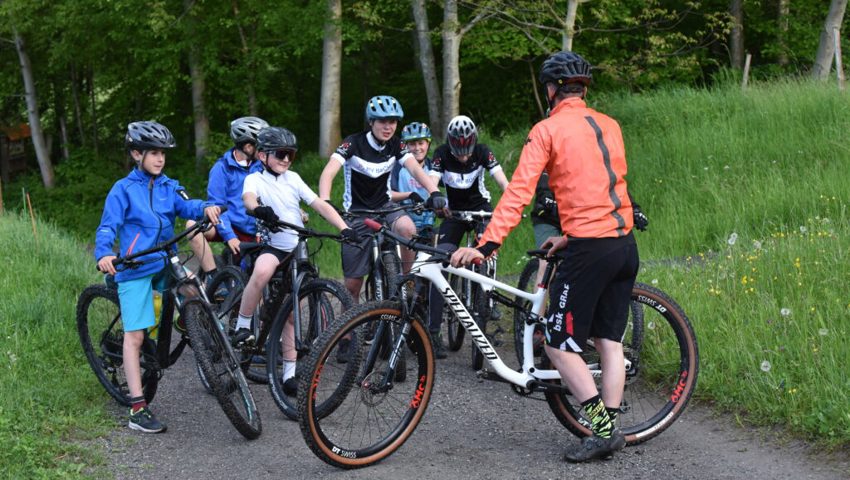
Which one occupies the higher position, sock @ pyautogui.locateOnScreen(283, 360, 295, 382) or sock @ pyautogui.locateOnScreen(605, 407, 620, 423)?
sock @ pyautogui.locateOnScreen(605, 407, 620, 423)

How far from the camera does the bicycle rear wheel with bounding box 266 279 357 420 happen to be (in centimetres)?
668

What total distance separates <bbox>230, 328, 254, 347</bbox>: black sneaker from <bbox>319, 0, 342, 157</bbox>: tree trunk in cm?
1483

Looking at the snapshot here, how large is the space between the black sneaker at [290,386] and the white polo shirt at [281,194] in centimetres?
90

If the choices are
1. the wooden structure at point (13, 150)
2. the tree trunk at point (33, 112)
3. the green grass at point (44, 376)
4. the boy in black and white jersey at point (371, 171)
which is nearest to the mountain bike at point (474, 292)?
the boy in black and white jersey at point (371, 171)

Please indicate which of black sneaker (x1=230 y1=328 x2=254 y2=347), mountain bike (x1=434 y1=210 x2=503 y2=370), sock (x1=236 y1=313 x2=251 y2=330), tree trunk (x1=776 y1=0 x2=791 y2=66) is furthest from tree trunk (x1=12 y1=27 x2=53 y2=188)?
black sneaker (x1=230 y1=328 x2=254 y2=347)

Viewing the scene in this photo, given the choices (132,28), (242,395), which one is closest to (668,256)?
(242,395)

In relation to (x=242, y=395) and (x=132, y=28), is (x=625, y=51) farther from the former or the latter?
(x=242, y=395)

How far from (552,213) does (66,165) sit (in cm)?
2882

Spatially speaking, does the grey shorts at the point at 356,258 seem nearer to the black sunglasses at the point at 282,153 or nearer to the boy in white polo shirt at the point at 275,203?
the boy in white polo shirt at the point at 275,203

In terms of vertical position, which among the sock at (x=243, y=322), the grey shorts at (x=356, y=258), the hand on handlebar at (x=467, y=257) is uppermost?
the hand on handlebar at (x=467, y=257)

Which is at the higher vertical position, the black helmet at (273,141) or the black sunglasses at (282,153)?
the black helmet at (273,141)

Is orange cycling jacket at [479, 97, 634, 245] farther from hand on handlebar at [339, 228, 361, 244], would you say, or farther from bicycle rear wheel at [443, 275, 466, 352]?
bicycle rear wheel at [443, 275, 466, 352]

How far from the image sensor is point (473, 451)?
618cm

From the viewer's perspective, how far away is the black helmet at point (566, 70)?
5.64 metres
